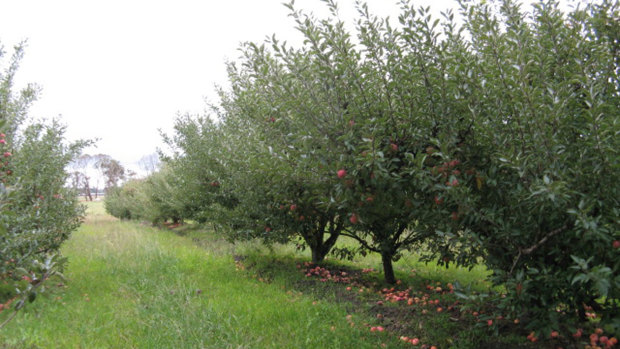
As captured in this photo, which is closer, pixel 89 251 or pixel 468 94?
pixel 468 94

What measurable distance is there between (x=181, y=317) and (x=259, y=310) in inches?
37.9

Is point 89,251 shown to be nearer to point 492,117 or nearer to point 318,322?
point 318,322

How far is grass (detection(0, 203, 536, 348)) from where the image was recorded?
3.97 metres

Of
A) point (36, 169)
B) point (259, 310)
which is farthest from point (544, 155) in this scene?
point (36, 169)

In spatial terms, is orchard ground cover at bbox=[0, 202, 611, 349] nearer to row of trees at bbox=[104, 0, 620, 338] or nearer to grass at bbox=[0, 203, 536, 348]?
grass at bbox=[0, 203, 536, 348]

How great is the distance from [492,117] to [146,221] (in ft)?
80.1

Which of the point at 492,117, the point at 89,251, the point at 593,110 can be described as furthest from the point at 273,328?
the point at 89,251

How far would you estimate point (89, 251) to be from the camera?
10.0m

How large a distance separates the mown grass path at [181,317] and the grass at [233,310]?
0.05 ft

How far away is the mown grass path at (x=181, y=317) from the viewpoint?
13.1ft

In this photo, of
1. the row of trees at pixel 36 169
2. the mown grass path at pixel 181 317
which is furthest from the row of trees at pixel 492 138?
the row of trees at pixel 36 169

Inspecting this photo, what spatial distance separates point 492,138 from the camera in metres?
2.67

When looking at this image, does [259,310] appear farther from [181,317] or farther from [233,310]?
[181,317]

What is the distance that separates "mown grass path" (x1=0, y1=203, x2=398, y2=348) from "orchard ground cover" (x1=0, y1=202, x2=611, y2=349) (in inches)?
0.6
